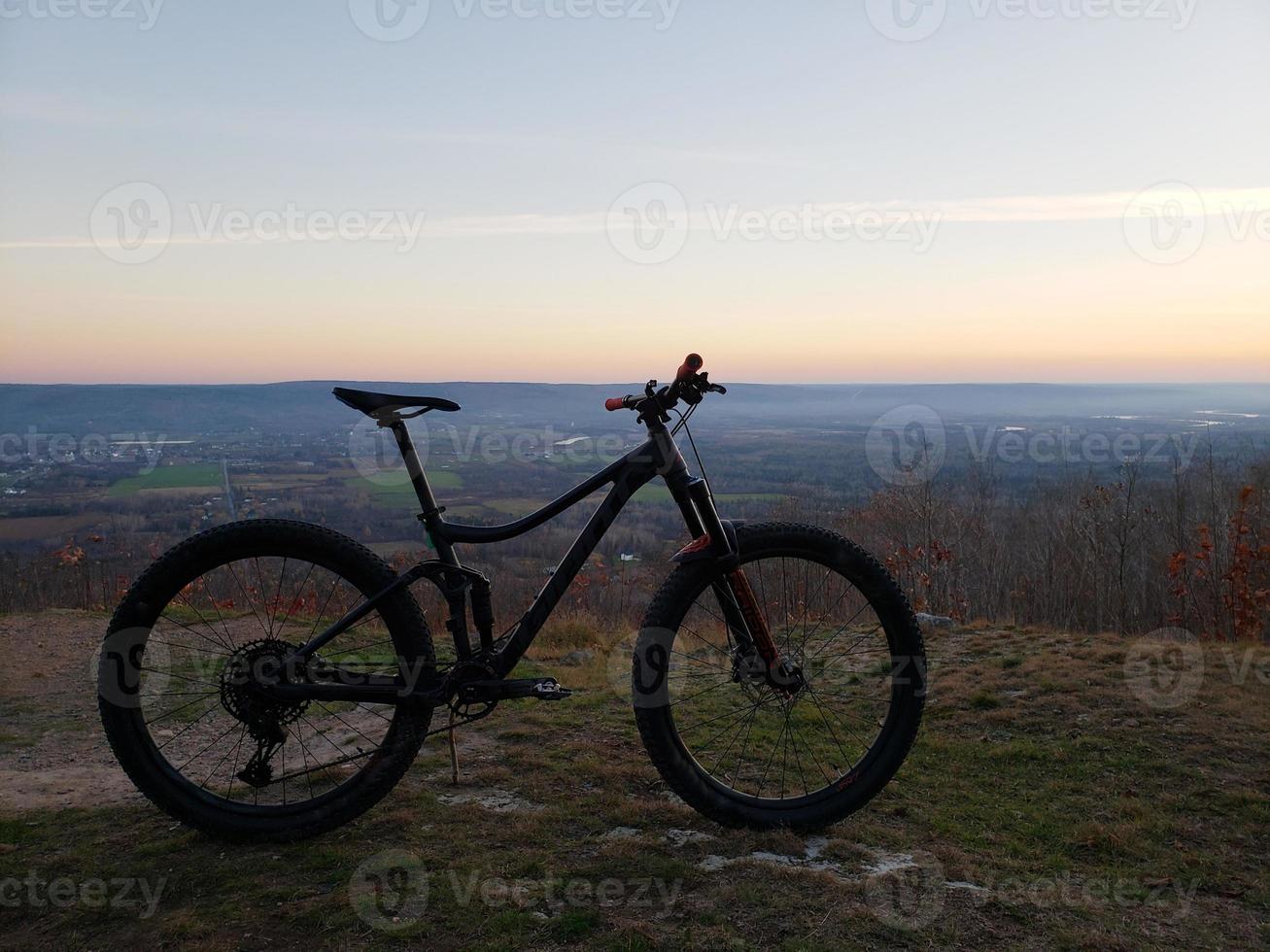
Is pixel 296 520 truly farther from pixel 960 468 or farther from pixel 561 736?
pixel 960 468

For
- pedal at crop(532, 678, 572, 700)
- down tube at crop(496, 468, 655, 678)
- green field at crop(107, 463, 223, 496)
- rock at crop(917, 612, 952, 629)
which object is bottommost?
rock at crop(917, 612, 952, 629)

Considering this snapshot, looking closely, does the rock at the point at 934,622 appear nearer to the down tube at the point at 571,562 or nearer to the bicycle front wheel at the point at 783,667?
the bicycle front wheel at the point at 783,667

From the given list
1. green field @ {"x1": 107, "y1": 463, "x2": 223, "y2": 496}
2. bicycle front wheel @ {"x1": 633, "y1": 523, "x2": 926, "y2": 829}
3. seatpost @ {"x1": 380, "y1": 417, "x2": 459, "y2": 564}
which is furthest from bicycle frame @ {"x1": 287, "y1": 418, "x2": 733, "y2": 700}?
green field @ {"x1": 107, "y1": 463, "x2": 223, "y2": 496}

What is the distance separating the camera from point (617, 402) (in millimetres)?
3160

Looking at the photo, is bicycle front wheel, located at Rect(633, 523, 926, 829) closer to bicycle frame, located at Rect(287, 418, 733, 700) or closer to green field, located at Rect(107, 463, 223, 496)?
bicycle frame, located at Rect(287, 418, 733, 700)

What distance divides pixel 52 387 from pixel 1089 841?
31.2m

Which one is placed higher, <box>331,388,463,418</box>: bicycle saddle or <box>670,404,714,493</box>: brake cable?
<box>331,388,463,418</box>: bicycle saddle

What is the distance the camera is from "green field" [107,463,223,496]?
53.0ft

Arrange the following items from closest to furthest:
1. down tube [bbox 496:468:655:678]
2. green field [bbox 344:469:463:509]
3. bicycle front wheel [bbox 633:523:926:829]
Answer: bicycle front wheel [bbox 633:523:926:829] < down tube [bbox 496:468:655:678] < green field [bbox 344:469:463:509]

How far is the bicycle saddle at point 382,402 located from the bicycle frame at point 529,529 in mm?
56

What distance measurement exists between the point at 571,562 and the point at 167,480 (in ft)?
56.0

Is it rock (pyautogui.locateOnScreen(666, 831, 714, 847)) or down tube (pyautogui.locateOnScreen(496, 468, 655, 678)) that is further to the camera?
down tube (pyautogui.locateOnScreen(496, 468, 655, 678))

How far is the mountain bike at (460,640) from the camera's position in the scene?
9.53 ft

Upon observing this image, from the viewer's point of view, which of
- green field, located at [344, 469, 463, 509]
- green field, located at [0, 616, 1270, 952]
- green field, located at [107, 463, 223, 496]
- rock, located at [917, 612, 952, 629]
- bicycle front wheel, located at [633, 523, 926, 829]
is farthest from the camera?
green field, located at [107, 463, 223, 496]
